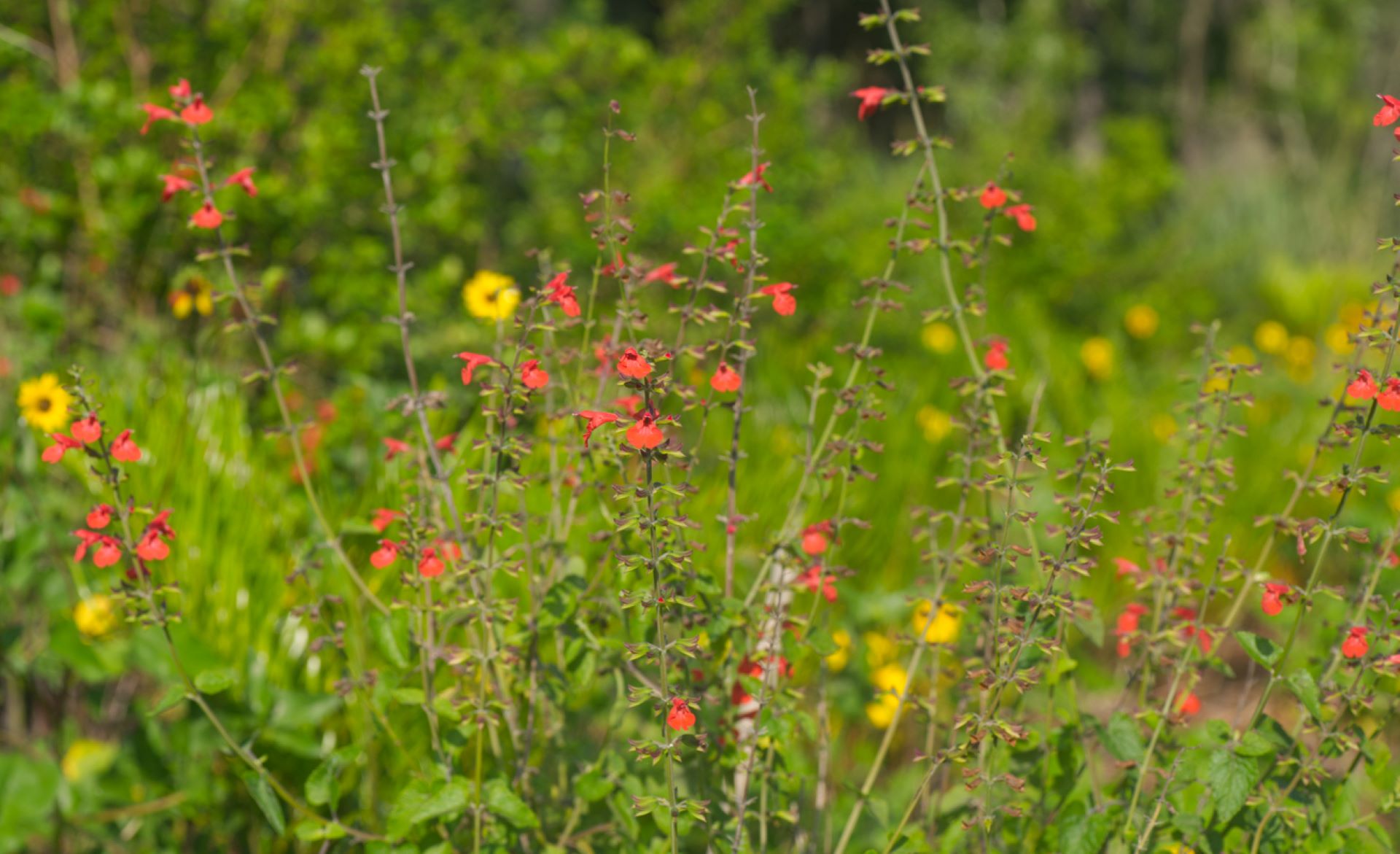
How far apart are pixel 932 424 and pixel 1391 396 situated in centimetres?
208

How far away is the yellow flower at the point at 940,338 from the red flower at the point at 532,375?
3027mm

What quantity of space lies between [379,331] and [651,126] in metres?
1.77

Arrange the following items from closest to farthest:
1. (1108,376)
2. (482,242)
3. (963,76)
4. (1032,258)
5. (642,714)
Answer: (642,714) → (1108,376) → (482,242) → (1032,258) → (963,76)

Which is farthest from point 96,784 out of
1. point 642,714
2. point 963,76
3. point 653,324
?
point 963,76

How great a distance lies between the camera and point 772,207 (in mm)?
3871

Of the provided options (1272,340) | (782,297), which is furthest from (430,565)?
(1272,340)

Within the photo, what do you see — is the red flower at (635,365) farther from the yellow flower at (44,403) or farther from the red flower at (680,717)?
the yellow flower at (44,403)

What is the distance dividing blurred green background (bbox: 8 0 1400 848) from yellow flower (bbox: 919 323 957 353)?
0.10 ft

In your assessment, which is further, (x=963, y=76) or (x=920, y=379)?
(x=963, y=76)

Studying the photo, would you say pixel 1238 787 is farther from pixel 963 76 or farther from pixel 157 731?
pixel 963 76

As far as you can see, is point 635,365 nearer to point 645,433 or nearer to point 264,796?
point 645,433

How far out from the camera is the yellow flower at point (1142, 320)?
5129 millimetres

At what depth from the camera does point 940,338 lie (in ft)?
14.3

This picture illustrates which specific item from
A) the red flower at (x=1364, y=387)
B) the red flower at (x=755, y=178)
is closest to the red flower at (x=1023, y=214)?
the red flower at (x=755, y=178)
